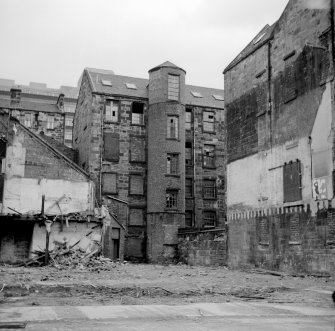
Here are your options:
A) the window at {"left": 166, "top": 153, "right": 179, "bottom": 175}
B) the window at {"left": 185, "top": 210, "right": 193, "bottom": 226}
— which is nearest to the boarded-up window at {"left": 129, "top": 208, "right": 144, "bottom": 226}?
the window at {"left": 166, "top": 153, "right": 179, "bottom": 175}

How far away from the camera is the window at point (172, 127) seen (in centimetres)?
4006

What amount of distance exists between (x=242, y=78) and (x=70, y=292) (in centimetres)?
1815

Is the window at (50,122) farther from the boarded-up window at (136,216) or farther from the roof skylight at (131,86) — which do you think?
the boarded-up window at (136,216)

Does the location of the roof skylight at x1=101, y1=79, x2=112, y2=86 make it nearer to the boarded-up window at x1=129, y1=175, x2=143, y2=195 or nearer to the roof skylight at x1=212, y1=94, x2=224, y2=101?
the boarded-up window at x1=129, y1=175, x2=143, y2=195

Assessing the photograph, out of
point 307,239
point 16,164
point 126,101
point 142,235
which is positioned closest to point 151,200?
point 142,235

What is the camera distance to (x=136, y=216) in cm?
3959

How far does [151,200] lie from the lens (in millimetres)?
39250

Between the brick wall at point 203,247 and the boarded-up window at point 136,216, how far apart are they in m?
3.71

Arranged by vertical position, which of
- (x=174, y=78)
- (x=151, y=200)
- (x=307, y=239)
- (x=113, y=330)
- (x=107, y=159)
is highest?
(x=174, y=78)

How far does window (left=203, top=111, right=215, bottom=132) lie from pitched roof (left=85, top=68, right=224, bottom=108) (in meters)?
0.81

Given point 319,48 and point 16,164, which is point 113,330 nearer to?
point 319,48

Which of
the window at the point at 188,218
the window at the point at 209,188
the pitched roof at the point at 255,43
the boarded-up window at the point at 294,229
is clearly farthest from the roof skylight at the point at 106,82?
the boarded-up window at the point at 294,229

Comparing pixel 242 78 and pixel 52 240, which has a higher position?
pixel 242 78

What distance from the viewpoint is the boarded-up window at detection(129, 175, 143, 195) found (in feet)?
131
